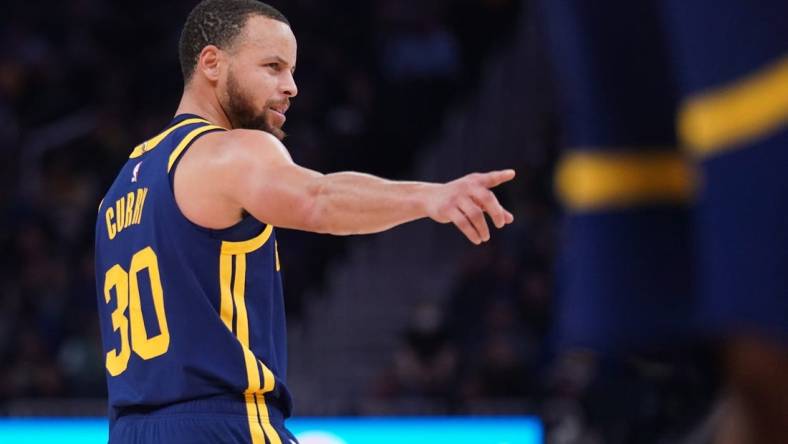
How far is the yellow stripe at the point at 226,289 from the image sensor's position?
3375 mm

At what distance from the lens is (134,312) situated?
11.4ft

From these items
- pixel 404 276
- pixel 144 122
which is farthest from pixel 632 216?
pixel 144 122

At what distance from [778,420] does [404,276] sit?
1028 cm

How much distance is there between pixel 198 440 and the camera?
3309 mm

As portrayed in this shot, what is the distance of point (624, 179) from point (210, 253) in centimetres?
213

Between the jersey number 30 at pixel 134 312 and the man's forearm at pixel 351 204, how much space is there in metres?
0.66

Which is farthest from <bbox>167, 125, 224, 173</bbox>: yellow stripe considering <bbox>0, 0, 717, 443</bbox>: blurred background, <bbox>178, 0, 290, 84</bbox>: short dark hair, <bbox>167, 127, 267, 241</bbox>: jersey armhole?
<bbox>0, 0, 717, 443</bbox>: blurred background

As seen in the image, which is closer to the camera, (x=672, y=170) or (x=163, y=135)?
(x=672, y=170)

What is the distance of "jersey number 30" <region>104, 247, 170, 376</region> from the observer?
11.2 ft

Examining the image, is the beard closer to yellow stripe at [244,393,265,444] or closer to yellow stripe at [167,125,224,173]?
yellow stripe at [167,125,224,173]

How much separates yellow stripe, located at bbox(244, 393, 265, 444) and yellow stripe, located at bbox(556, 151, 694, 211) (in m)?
2.14

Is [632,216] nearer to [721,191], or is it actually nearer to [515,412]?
[721,191]

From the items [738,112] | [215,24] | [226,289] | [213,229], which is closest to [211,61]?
[215,24]

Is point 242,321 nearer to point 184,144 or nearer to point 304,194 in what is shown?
point 184,144
